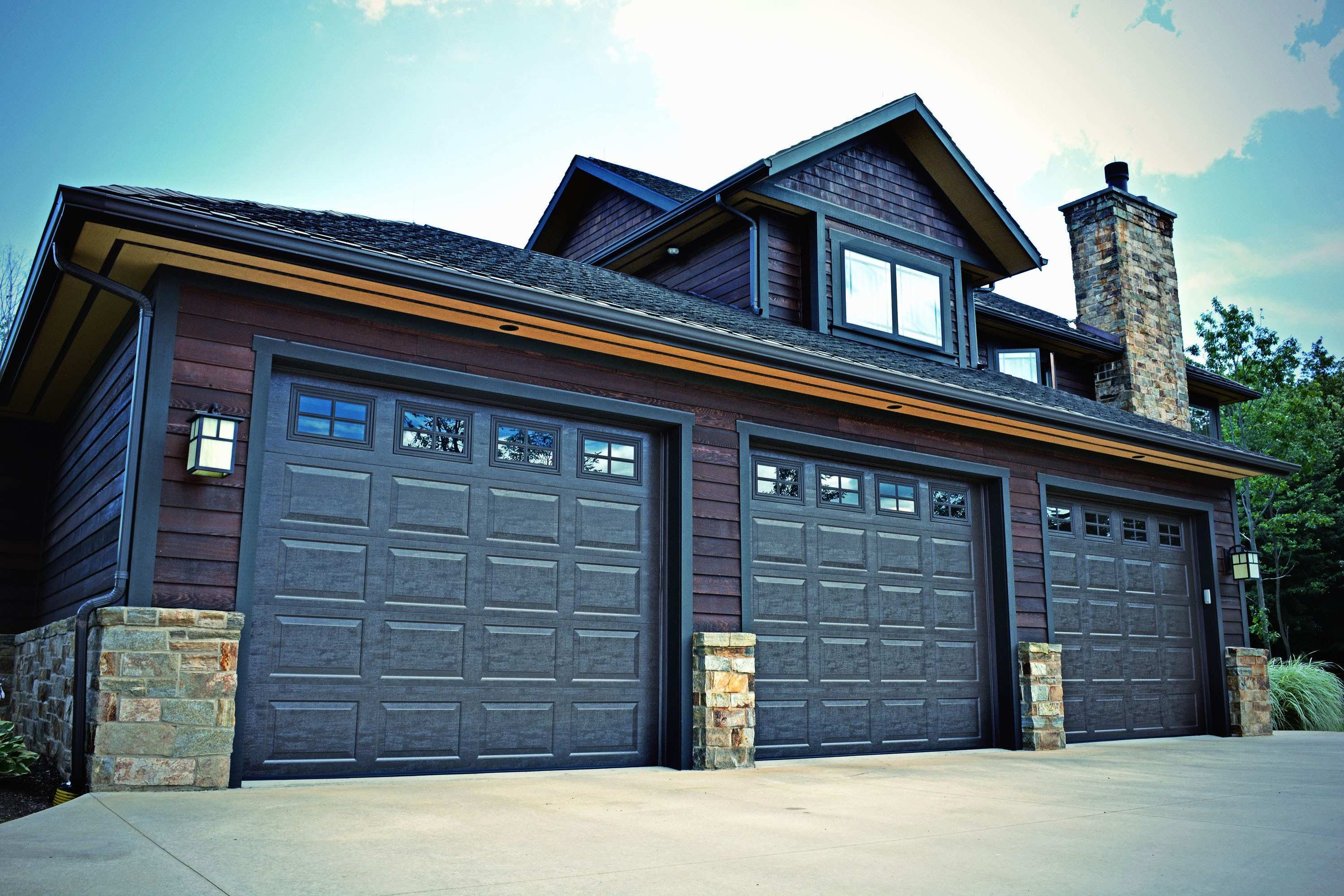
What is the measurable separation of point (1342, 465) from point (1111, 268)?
14111mm

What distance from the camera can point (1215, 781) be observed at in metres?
6.62

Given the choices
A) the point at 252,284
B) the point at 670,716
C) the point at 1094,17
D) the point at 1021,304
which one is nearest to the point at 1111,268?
the point at 1021,304

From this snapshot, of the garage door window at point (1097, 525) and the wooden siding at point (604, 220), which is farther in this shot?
the wooden siding at point (604, 220)

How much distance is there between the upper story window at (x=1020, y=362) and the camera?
14.9 m

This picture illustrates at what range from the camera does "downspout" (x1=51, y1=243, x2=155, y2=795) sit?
16.7 feet

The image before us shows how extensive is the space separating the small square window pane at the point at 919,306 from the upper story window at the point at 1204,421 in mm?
8619

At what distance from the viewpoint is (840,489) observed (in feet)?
27.8

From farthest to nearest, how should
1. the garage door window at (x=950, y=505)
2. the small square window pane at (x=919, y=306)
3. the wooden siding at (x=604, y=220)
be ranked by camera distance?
1. the wooden siding at (x=604, y=220)
2. the small square window pane at (x=919, y=306)
3. the garage door window at (x=950, y=505)

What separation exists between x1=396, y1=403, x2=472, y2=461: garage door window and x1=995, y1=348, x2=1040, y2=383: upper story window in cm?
1019

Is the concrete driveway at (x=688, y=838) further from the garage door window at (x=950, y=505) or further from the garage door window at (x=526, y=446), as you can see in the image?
the garage door window at (x=950, y=505)

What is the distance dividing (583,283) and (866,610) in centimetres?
354

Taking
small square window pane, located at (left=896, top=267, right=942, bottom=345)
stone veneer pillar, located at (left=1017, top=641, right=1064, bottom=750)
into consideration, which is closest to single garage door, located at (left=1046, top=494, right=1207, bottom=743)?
stone veneer pillar, located at (left=1017, top=641, right=1064, bottom=750)

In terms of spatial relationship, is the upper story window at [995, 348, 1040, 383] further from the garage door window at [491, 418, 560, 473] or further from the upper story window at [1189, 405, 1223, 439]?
the garage door window at [491, 418, 560, 473]

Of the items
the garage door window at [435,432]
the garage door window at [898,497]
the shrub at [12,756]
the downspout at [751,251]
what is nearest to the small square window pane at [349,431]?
the garage door window at [435,432]
